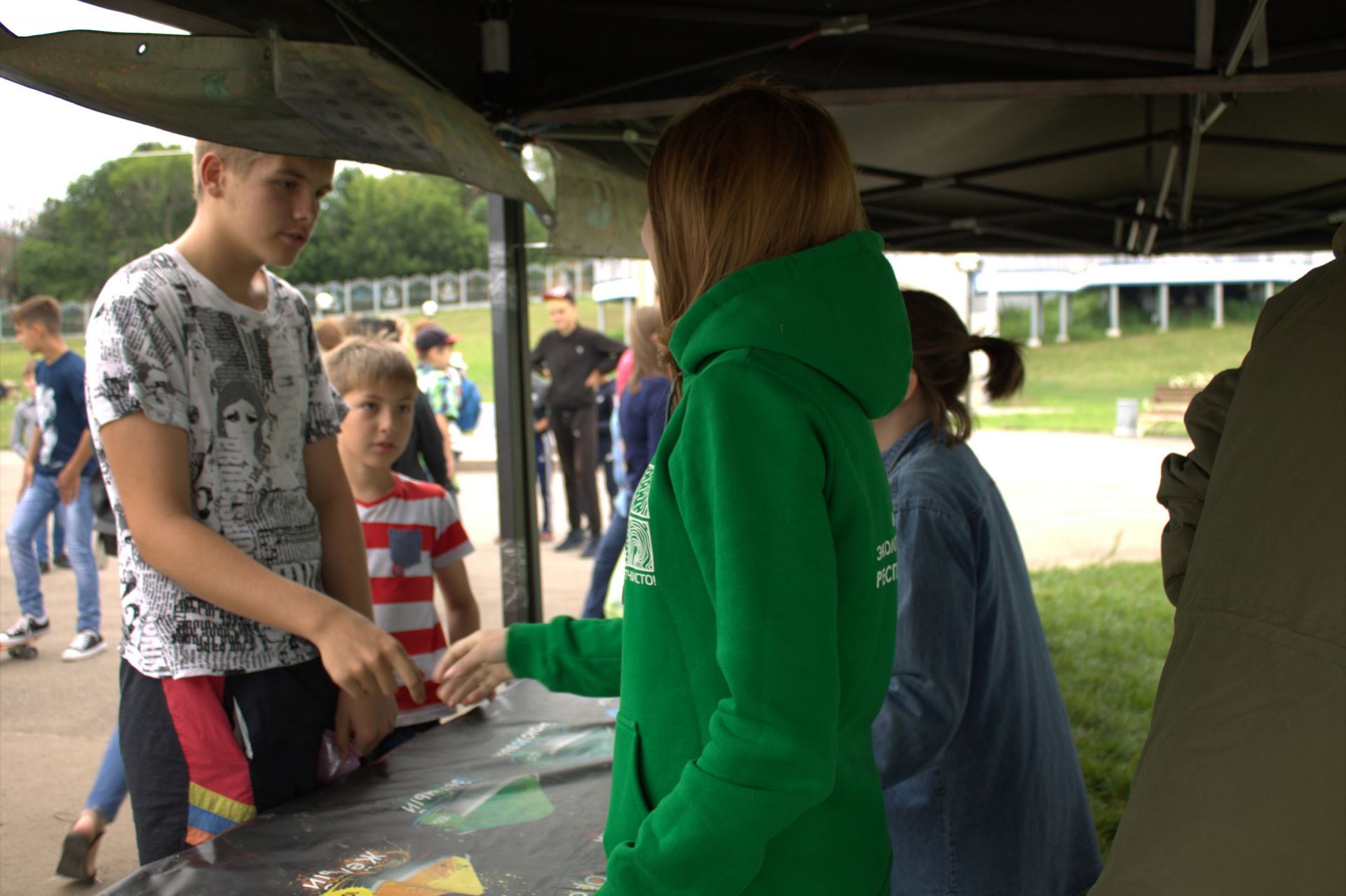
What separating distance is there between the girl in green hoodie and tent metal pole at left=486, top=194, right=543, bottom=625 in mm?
2099

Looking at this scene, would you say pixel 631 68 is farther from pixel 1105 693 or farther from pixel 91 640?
pixel 91 640

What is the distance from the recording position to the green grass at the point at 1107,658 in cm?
364

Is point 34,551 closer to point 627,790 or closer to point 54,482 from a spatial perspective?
point 54,482

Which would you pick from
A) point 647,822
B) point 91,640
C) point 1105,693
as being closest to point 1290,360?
point 647,822

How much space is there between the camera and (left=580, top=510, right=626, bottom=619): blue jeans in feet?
17.3

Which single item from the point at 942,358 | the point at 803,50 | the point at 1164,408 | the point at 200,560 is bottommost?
the point at 1164,408

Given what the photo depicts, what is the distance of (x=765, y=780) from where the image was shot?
0.82m

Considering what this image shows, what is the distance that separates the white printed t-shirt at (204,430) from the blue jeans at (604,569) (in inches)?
142

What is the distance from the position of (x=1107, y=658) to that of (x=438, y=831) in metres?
4.36

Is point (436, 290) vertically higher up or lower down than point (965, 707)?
higher up

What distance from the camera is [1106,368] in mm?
29234

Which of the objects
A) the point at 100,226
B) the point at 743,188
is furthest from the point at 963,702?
the point at 100,226

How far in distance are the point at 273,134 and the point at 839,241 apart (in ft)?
3.40

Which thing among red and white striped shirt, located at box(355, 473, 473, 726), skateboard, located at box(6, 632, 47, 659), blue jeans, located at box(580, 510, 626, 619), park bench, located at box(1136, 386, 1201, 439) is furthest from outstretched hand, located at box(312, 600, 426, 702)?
park bench, located at box(1136, 386, 1201, 439)
